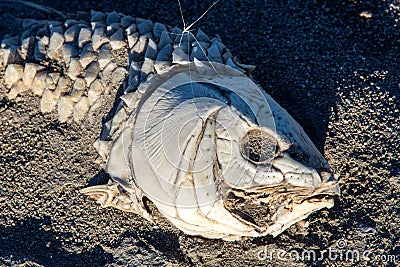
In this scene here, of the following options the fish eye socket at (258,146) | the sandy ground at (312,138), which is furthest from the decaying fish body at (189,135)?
the sandy ground at (312,138)

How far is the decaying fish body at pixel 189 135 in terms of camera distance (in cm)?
352

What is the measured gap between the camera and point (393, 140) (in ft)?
13.3

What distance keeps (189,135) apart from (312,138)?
1.08 metres

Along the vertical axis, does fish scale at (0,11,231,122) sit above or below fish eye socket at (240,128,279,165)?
above

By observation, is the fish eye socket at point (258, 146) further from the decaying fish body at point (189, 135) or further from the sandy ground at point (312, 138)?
the sandy ground at point (312, 138)

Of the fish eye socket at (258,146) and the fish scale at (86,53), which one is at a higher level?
the fish scale at (86,53)

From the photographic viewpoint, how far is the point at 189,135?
3520mm

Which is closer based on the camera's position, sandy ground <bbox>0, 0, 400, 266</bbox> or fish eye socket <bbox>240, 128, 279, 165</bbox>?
fish eye socket <bbox>240, 128, 279, 165</bbox>

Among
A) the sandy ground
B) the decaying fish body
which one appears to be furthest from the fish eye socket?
the sandy ground

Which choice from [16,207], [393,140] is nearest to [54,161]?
[16,207]

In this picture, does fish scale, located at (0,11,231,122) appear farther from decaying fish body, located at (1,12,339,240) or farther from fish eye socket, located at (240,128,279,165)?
fish eye socket, located at (240,128,279,165)

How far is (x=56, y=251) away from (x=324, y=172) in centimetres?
208

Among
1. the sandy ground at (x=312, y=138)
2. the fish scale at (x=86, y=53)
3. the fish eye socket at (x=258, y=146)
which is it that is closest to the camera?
the fish eye socket at (x=258, y=146)

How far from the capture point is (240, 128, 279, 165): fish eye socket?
3.48m
